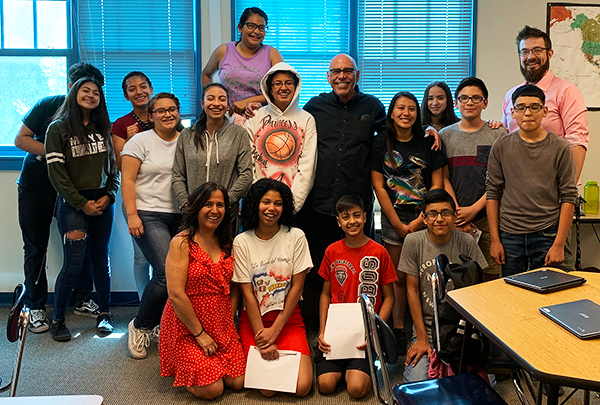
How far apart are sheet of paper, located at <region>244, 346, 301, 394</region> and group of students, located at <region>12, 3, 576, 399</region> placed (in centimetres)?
5

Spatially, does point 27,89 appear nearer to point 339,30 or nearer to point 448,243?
point 339,30

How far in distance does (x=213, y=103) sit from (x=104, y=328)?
1679 mm

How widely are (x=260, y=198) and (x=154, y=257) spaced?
77 cm

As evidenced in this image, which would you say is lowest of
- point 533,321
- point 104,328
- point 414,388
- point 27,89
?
point 104,328

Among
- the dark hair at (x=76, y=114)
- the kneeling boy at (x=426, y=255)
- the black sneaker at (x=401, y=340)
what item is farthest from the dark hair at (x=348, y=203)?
the dark hair at (x=76, y=114)

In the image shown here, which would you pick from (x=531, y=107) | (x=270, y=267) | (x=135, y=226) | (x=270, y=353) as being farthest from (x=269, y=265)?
(x=531, y=107)

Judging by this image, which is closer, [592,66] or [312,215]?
[312,215]

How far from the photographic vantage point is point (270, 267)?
2.69 metres

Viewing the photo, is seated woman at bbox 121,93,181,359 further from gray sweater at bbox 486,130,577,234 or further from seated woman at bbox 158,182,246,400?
gray sweater at bbox 486,130,577,234

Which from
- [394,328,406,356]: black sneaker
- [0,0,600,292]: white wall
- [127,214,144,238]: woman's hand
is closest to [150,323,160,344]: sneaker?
[127,214,144,238]: woman's hand

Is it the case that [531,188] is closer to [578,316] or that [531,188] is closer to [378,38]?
[578,316]

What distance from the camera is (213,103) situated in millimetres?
2830

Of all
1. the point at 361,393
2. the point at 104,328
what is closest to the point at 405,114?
the point at 361,393

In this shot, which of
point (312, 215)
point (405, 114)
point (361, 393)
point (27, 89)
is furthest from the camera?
point (27, 89)
